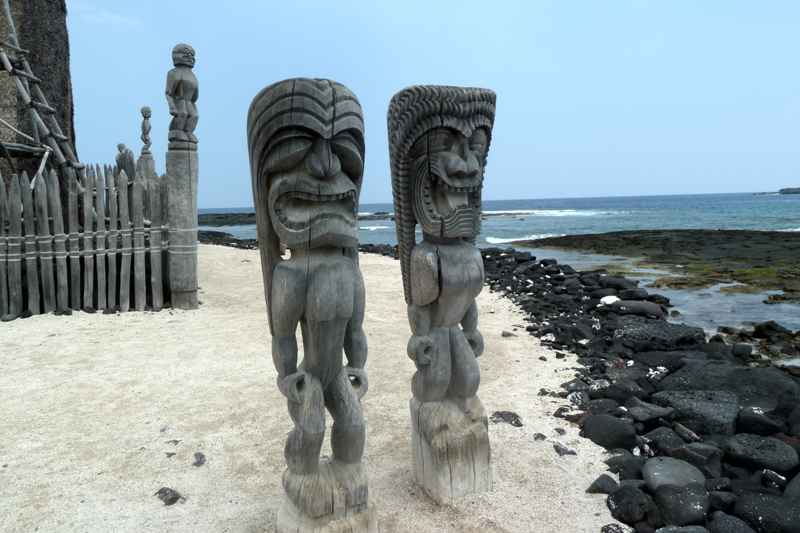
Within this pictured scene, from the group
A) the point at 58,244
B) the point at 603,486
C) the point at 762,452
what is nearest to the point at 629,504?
the point at 603,486

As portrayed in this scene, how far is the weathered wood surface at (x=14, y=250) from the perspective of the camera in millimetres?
6820

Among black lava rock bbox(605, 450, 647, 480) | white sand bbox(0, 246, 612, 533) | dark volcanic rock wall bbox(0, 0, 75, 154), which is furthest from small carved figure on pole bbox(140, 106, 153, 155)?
black lava rock bbox(605, 450, 647, 480)

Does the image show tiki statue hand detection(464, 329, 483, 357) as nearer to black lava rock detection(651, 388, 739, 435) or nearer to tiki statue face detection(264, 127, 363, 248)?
tiki statue face detection(264, 127, 363, 248)

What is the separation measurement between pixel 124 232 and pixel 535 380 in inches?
226

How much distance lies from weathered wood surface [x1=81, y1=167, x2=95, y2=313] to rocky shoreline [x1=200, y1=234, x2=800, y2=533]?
5.98 meters

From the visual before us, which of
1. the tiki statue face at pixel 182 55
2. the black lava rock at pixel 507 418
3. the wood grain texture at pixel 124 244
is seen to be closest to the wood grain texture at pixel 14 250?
the wood grain texture at pixel 124 244

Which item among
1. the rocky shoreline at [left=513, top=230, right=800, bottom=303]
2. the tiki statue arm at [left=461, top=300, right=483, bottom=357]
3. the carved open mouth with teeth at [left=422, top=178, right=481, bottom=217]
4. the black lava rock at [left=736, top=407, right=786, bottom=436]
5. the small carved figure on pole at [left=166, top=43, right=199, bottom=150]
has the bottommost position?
the black lava rock at [left=736, top=407, right=786, bottom=436]

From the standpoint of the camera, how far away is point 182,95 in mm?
7176

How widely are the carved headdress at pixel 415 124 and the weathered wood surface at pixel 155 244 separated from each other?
5.23 metres

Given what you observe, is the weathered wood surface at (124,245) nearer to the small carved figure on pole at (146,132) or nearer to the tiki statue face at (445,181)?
the tiki statue face at (445,181)

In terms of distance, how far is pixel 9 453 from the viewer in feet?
12.3

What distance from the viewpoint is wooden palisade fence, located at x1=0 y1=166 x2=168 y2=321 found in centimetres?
693

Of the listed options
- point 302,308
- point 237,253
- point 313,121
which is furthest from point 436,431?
point 237,253

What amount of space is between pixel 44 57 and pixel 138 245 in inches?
215
